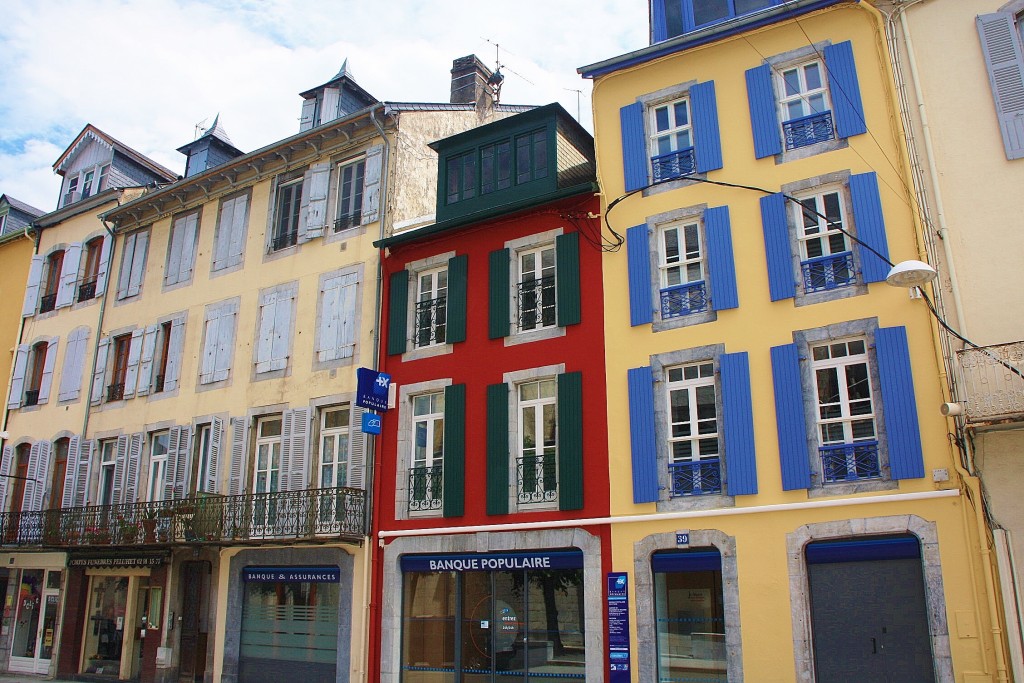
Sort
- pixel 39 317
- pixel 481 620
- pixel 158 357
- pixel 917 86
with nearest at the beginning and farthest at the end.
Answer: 1. pixel 917 86
2. pixel 481 620
3. pixel 158 357
4. pixel 39 317

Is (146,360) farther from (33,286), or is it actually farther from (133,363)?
(33,286)

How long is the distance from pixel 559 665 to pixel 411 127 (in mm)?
11948

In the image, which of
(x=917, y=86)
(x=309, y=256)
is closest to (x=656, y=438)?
(x=917, y=86)

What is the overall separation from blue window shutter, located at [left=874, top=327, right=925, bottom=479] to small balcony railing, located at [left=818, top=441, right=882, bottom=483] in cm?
27

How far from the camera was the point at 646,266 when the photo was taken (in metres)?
15.2

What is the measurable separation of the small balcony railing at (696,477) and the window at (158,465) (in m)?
12.7

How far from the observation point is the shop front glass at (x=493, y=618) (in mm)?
14922

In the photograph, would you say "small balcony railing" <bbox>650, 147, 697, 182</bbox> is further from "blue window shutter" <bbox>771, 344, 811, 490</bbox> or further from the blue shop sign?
the blue shop sign

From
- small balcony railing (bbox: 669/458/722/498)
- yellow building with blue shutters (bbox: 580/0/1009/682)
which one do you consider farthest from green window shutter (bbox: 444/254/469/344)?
small balcony railing (bbox: 669/458/722/498)

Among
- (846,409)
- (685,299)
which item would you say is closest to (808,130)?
(685,299)

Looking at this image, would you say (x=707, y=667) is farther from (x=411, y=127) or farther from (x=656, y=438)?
(x=411, y=127)

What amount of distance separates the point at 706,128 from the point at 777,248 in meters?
2.63

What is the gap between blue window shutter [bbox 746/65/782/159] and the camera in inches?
572

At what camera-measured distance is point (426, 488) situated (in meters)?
17.0
